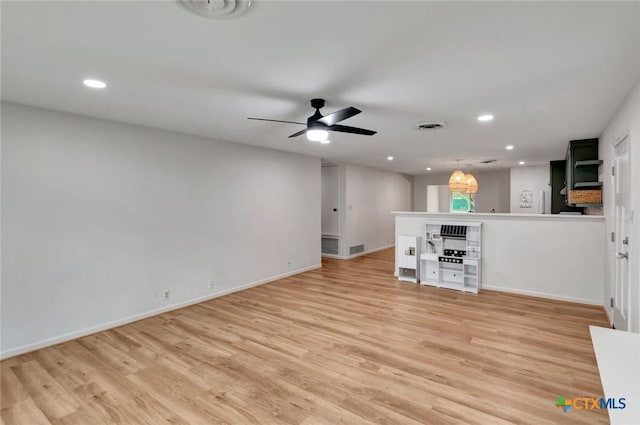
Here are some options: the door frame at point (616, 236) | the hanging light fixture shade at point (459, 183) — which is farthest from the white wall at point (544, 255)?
the hanging light fixture shade at point (459, 183)

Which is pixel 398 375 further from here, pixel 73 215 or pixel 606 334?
pixel 73 215

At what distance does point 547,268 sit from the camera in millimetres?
4691

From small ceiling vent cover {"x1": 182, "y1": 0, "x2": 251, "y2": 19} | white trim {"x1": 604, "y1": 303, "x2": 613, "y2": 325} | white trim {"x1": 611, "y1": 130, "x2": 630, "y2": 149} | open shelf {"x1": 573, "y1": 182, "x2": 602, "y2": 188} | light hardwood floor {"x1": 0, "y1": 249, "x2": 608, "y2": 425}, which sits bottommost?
light hardwood floor {"x1": 0, "y1": 249, "x2": 608, "y2": 425}

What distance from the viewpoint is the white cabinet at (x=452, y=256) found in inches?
204

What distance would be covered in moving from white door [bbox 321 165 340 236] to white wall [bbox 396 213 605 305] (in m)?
3.13

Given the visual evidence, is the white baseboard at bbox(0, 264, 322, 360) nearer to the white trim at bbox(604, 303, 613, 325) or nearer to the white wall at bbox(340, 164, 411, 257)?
the white wall at bbox(340, 164, 411, 257)

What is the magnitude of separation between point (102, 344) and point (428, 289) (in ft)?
15.1

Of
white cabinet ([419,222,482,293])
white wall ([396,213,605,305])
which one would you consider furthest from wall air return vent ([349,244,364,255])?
white wall ([396,213,605,305])

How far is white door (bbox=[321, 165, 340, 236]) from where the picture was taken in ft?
25.8

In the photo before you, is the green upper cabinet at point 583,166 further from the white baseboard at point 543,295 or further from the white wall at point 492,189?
the white wall at point 492,189

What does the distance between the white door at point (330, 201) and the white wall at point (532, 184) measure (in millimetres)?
5289

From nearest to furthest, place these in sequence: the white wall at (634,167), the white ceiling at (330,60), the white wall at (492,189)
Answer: the white ceiling at (330,60), the white wall at (634,167), the white wall at (492,189)

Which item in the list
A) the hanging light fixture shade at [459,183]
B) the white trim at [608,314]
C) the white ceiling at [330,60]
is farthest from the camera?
the hanging light fixture shade at [459,183]

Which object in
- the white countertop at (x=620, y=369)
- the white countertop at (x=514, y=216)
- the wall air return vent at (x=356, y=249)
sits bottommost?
the wall air return vent at (x=356, y=249)
